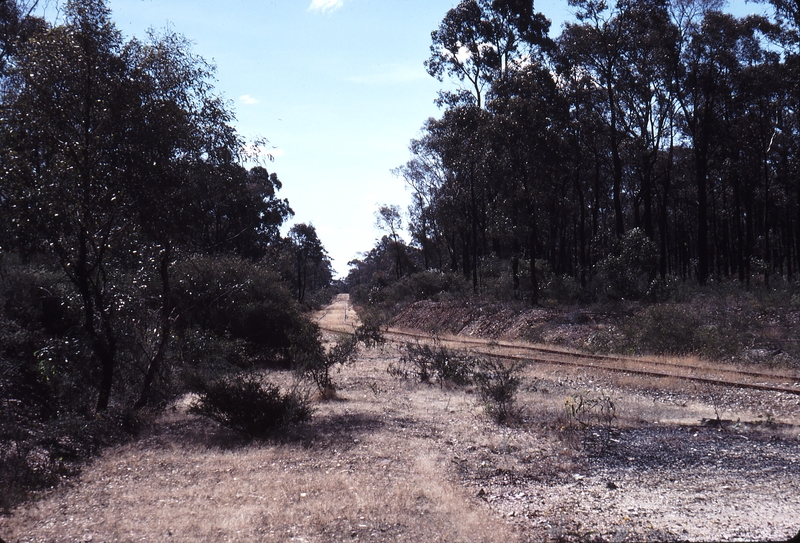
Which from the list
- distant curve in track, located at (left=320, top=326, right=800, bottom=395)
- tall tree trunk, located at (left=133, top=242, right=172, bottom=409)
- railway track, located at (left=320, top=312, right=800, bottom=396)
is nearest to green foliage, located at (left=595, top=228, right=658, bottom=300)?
railway track, located at (left=320, top=312, right=800, bottom=396)

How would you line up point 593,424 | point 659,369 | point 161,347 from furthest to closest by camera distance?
point 659,369
point 161,347
point 593,424

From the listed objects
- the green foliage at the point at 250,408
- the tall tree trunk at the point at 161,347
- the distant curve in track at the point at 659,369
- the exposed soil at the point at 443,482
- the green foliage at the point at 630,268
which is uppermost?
the green foliage at the point at 630,268

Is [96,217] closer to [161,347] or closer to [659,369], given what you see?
[161,347]


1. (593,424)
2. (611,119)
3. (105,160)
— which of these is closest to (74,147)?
(105,160)

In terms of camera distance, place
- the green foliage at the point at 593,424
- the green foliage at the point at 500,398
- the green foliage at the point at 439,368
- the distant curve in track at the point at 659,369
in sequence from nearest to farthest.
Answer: the green foliage at the point at 593,424 < the green foliage at the point at 500,398 < the distant curve in track at the point at 659,369 < the green foliage at the point at 439,368

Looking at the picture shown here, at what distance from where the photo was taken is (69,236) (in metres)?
9.62

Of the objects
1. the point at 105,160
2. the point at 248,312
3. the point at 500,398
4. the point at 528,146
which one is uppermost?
the point at 528,146

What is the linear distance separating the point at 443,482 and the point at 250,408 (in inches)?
136

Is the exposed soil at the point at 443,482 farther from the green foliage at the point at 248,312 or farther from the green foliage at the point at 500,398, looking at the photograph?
the green foliage at the point at 248,312

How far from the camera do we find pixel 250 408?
30.2 feet

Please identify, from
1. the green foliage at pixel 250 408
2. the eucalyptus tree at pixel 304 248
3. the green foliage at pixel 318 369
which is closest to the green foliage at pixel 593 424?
the green foliage at pixel 250 408

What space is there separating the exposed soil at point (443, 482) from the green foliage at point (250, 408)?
24 cm

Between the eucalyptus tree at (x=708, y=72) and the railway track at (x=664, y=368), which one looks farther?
the eucalyptus tree at (x=708, y=72)

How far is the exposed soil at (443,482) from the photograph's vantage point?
5.62m
